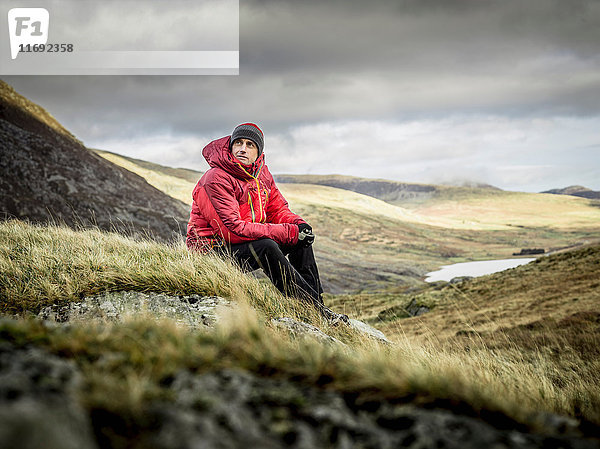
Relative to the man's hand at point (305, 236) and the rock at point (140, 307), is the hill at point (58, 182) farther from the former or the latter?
the man's hand at point (305, 236)

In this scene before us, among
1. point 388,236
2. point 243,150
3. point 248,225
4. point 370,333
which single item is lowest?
point 388,236

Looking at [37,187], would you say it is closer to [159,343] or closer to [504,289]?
[159,343]

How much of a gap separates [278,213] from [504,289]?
52.9ft

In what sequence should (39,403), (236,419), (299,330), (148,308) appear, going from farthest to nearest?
(148,308)
(299,330)
(236,419)
(39,403)

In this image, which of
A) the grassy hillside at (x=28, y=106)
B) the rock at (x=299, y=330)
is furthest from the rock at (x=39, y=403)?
the grassy hillside at (x=28, y=106)

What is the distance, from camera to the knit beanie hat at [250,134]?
551 cm

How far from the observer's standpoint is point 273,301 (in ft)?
14.5

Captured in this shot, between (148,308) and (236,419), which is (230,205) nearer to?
(148,308)

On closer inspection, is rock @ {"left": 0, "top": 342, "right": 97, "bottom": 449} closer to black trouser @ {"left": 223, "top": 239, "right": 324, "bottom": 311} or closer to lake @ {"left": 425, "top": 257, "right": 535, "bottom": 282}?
black trouser @ {"left": 223, "top": 239, "right": 324, "bottom": 311}

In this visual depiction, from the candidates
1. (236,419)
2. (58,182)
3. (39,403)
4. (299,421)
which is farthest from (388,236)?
(39,403)

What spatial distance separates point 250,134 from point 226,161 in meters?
0.67

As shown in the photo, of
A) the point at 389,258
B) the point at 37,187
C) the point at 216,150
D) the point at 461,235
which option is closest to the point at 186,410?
the point at 216,150

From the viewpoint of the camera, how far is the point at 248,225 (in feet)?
16.1

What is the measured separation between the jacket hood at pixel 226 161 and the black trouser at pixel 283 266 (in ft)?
3.67
